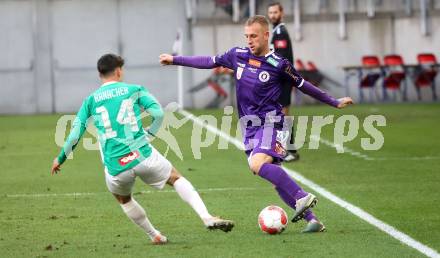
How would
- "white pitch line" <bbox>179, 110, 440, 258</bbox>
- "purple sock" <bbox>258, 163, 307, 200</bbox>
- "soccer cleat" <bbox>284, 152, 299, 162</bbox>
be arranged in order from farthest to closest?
"soccer cleat" <bbox>284, 152, 299, 162</bbox>, "purple sock" <bbox>258, 163, 307, 200</bbox>, "white pitch line" <bbox>179, 110, 440, 258</bbox>

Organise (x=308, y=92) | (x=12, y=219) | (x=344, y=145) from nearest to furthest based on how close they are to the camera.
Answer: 1. (x=308, y=92)
2. (x=12, y=219)
3. (x=344, y=145)

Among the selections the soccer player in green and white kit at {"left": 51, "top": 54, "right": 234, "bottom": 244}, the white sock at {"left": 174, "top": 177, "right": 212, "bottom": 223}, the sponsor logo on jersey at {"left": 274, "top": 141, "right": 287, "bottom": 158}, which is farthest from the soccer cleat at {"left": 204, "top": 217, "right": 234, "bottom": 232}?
the sponsor logo on jersey at {"left": 274, "top": 141, "right": 287, "bottom": 158}

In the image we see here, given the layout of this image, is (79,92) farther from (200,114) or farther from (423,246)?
(423,246)

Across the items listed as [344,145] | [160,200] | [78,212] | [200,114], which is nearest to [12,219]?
[78,212]

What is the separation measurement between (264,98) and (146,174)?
1.59m

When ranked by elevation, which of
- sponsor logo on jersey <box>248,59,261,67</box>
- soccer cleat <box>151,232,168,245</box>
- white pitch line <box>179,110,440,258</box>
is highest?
sponsor logo on jersey <box>248,59,261,67</box>

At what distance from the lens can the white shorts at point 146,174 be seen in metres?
8.57

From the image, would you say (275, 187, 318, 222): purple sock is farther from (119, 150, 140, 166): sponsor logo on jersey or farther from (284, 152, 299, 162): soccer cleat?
(284, 152, 299, 162): soccer cleat

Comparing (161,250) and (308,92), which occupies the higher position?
(308,92)

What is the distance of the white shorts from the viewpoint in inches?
337

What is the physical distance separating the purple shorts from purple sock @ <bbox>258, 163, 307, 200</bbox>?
0.53ft

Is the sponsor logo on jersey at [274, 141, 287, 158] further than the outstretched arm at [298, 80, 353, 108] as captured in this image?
Yes

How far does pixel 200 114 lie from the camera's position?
2839cm

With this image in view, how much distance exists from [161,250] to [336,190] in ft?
14.0
